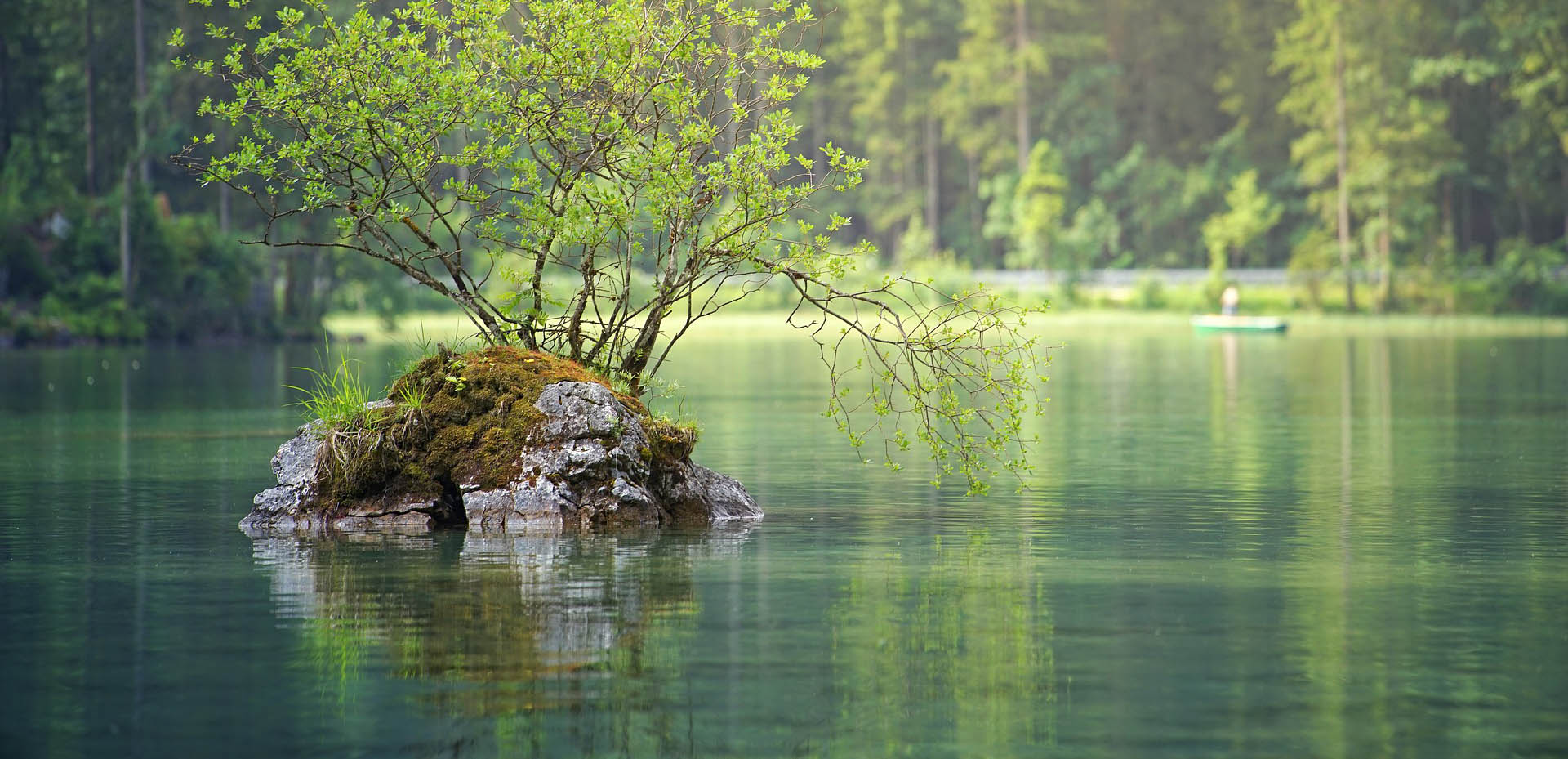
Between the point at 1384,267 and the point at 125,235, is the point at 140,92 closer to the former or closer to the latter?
the point at 125,235

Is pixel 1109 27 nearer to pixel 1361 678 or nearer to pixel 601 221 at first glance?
pixel 601 221

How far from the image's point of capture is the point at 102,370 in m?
50.1

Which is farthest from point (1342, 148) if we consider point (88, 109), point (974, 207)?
point (88, 109)

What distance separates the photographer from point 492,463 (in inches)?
744

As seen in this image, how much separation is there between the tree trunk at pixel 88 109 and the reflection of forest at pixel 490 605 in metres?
61.3

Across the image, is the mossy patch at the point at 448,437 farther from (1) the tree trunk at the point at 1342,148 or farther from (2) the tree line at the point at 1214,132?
(1) the tree trunk at the point at 1342,148

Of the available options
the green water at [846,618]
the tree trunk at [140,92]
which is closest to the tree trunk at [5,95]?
the tree trunk at [140,92]

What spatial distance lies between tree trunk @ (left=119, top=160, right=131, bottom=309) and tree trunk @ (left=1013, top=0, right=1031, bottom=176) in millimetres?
61518

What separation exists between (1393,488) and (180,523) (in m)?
12.7

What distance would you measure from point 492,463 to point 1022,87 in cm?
10439

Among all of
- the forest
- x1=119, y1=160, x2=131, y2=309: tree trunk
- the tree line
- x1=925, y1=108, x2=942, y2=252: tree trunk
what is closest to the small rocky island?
the forest

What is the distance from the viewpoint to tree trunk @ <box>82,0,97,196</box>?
74.1 metres

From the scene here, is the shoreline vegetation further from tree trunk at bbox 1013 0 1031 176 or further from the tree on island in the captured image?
the tree on island

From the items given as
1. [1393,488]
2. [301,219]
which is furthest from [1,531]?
[301,219]
